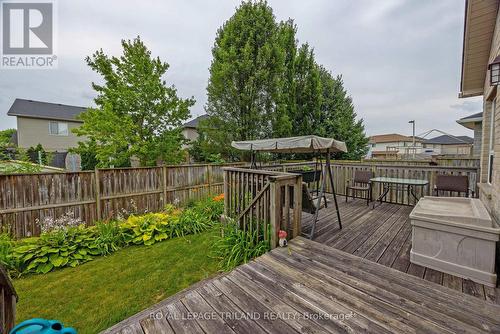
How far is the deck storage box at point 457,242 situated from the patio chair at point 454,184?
2430 mm

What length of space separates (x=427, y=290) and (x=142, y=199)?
6.91 meters

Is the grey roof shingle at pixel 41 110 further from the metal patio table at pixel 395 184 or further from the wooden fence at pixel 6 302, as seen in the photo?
the metal patio table at pixel 395 184

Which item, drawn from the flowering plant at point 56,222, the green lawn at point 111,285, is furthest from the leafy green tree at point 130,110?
the green lawn at point 111,285

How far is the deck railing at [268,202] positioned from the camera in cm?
338

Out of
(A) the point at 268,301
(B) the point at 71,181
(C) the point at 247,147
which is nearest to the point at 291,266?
(A) the point at 268,301

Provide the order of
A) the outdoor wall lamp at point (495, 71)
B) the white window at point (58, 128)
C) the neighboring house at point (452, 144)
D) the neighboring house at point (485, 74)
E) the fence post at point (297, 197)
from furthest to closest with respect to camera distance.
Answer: the neighboring house at point (452, 144) → the white window at point (58, 128) → the fence post at point (297, 197) → the neighboring house at point (485, 74) → the outdoor wall lamp at point (495, 71)

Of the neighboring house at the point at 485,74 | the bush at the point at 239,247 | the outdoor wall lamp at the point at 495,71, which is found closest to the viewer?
the outdoor wall lamp at the point at 495,71

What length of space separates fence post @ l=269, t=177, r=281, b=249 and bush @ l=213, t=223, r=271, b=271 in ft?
0.69

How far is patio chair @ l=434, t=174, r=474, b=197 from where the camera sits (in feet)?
15.9

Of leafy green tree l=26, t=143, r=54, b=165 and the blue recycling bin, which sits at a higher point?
leafy green tree l=26, t=143, r=54, b=165

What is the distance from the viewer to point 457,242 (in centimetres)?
256

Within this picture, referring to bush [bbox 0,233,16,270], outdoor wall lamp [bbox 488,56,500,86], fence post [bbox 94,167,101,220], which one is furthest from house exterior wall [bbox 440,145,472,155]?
bush [bbox 0,233,16,270]

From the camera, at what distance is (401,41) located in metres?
7.71

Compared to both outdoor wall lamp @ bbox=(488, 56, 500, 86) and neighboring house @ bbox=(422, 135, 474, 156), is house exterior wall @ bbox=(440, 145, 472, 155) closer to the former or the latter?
neighboring house @ bbox=(422, 135, 474, 156)
